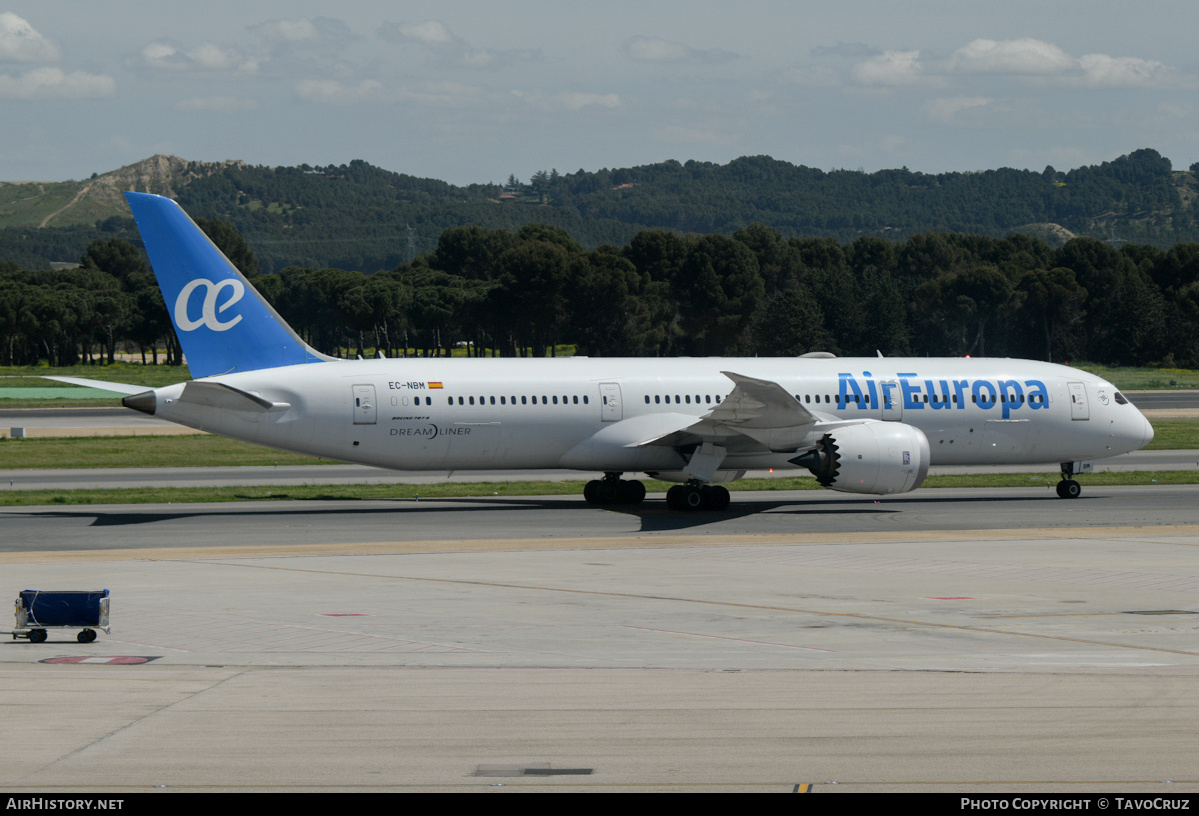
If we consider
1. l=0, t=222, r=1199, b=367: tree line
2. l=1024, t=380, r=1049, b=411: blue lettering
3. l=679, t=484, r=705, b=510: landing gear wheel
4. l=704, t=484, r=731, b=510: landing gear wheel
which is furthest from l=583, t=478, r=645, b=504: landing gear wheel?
l=0, t=222, r=1199, b=367: tree line

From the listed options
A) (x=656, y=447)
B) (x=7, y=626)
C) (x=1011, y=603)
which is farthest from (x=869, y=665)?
(x=656, y=447)

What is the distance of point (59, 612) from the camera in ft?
54.5

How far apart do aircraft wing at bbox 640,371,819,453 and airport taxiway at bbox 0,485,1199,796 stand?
3.49m

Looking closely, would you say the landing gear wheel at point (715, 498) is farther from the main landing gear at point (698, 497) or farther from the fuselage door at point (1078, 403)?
the fuselage door at point (1078, 403)

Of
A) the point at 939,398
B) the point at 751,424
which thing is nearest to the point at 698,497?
the point at 751,424

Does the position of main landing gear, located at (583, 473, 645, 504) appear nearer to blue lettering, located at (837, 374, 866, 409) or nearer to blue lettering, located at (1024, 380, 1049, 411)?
blue lettering, located at (837, 374, 866, 409)

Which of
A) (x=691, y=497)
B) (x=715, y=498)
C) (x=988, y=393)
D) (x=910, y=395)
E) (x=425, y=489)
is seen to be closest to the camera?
(x=691, y=497)

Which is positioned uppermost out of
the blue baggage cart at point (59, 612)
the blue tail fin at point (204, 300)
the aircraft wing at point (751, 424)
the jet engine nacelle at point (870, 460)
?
the blue tail fin at point (204, 300)

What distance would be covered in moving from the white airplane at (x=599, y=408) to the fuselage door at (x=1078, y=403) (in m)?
0.06

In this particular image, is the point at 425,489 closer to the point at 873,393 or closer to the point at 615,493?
the point at 615,493

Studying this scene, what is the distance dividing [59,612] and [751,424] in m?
19.4

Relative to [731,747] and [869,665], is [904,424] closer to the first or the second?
[869,665]

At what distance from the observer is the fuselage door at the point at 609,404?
3372 centimetres

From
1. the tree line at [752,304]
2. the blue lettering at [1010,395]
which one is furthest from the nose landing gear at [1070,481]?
the tree line at [752,304]
